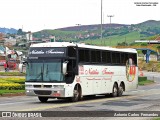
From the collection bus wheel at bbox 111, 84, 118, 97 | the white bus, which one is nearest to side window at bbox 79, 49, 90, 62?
the white bus

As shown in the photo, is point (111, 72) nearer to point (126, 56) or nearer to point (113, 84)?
point (113, 84)

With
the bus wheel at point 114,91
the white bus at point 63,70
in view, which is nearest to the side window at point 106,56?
the white bus at point 63,70

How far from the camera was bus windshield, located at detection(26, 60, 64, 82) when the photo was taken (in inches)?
965

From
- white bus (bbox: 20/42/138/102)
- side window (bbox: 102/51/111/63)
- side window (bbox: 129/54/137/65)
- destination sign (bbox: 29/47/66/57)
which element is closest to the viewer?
white bus (bbox: 20/42/138/102)

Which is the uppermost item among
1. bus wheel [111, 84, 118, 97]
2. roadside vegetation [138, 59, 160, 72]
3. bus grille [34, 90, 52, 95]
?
bus grille [34, 90, 52, 95]

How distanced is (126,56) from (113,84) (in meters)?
3.21

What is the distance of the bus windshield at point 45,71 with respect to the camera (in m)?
24.5

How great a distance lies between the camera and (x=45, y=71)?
24.7 meters

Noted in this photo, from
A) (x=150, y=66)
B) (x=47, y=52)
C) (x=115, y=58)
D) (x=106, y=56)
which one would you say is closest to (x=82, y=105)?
(x=47, y=52)

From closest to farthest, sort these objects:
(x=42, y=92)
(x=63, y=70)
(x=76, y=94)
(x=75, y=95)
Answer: (x=63, y=70)
(x=42, y=92)
(x=75, y=95)
(x=76, y=94)

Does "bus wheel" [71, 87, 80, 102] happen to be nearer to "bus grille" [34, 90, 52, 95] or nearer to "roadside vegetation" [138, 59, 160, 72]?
"bus grille" [34, 90, 52, 95]

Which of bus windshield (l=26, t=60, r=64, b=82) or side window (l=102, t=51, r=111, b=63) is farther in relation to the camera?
side window (l=102, t=51, r=111, b=63)

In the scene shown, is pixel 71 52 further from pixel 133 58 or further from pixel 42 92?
pixel 133 58

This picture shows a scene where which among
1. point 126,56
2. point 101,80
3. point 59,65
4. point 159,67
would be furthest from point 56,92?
point 159,67
